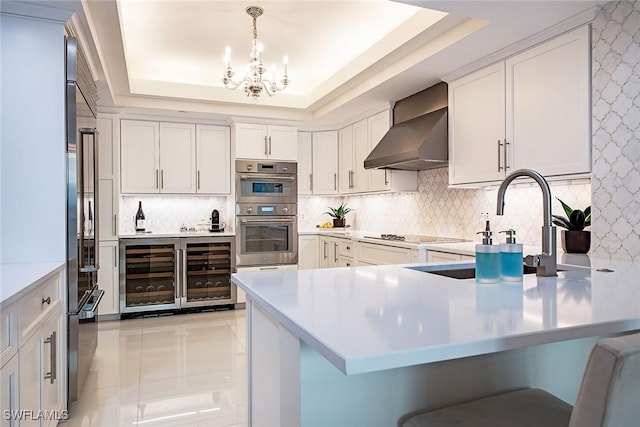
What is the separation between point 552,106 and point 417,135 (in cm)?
123

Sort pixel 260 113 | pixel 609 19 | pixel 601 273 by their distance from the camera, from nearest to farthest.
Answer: pixel 601 273 → pixel 609 19 → pixel 260 113

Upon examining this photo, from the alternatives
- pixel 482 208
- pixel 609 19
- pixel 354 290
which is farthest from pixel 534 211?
pixel 354 290

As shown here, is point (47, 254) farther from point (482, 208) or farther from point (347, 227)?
point (347, 227)

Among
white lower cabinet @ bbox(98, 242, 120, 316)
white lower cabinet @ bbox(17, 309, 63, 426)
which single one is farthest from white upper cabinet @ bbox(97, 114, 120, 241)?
white lower cabinet @ bbox(17, 309, 63, 426)

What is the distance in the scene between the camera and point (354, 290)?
4.41 ft

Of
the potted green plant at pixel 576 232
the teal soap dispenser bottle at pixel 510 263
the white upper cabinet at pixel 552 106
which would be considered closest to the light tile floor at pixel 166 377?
the teal soap dispenser bottle at pixel 510 263

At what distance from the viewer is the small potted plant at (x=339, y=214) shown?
582 centimetres

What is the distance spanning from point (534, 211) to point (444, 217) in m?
1.05

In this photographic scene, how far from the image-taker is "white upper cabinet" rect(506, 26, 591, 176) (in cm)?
248

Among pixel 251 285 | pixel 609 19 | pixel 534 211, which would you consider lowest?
pixel 251 285

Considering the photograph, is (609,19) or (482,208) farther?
(482,208)

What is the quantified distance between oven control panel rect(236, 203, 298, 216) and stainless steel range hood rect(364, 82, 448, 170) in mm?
1506

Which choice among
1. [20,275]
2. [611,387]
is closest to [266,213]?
[20,275]

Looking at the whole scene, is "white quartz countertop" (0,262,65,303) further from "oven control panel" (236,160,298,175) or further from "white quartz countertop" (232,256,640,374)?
"oven control panel" (236,160,298,175)
